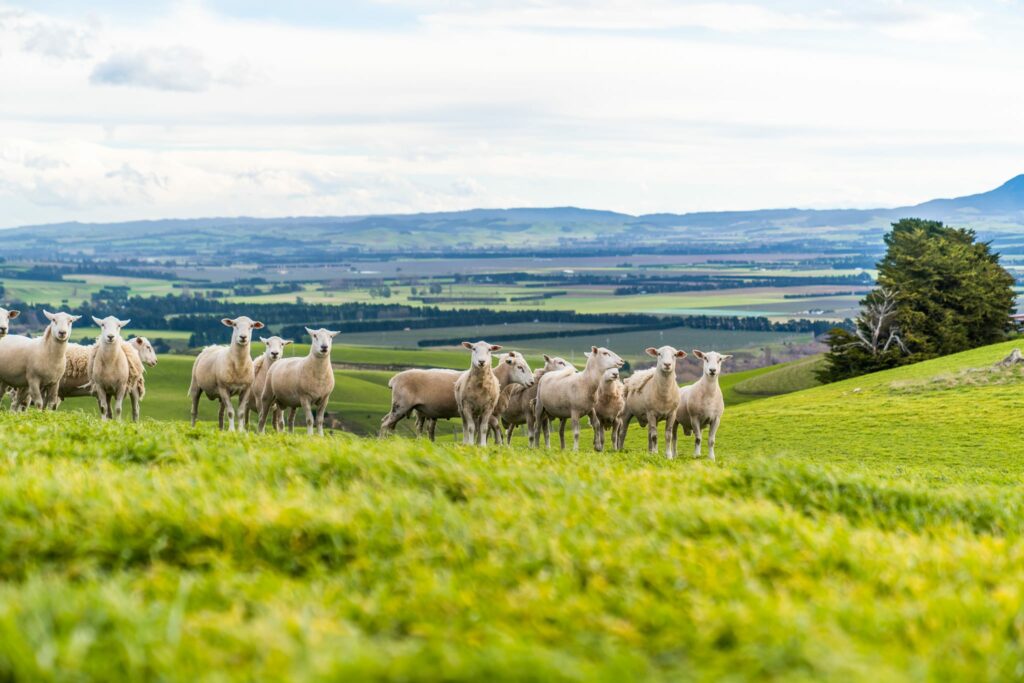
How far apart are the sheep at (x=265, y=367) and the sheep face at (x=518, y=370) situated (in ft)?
17.4

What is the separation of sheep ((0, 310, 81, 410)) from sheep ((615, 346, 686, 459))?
1375 cm

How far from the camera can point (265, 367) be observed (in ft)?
83.7

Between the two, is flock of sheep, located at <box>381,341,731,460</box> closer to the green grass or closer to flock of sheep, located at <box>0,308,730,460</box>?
flock of sheep, located at <box>0,308,730,460</box>

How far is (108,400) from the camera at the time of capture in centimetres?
2631

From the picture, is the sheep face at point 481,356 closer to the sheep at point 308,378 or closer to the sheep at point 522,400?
the sheep at point 308,378

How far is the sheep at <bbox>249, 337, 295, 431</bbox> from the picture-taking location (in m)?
24.2

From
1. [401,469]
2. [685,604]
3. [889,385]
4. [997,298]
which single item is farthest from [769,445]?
[997,298]

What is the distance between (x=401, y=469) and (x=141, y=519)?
2927mm

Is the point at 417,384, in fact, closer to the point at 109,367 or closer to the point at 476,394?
the point at 476,394

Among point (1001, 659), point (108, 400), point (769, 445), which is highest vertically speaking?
point (1001, 659)

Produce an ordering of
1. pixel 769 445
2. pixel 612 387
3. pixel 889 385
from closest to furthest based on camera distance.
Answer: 1. pixel 612 387
2. pixel 769 445
3. pixel 889 385

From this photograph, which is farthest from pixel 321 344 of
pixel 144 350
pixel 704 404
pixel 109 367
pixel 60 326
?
pixel 144 350

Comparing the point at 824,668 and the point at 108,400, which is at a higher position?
the point at 824,668

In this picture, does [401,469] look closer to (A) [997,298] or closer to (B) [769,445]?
(B) [769,445]
